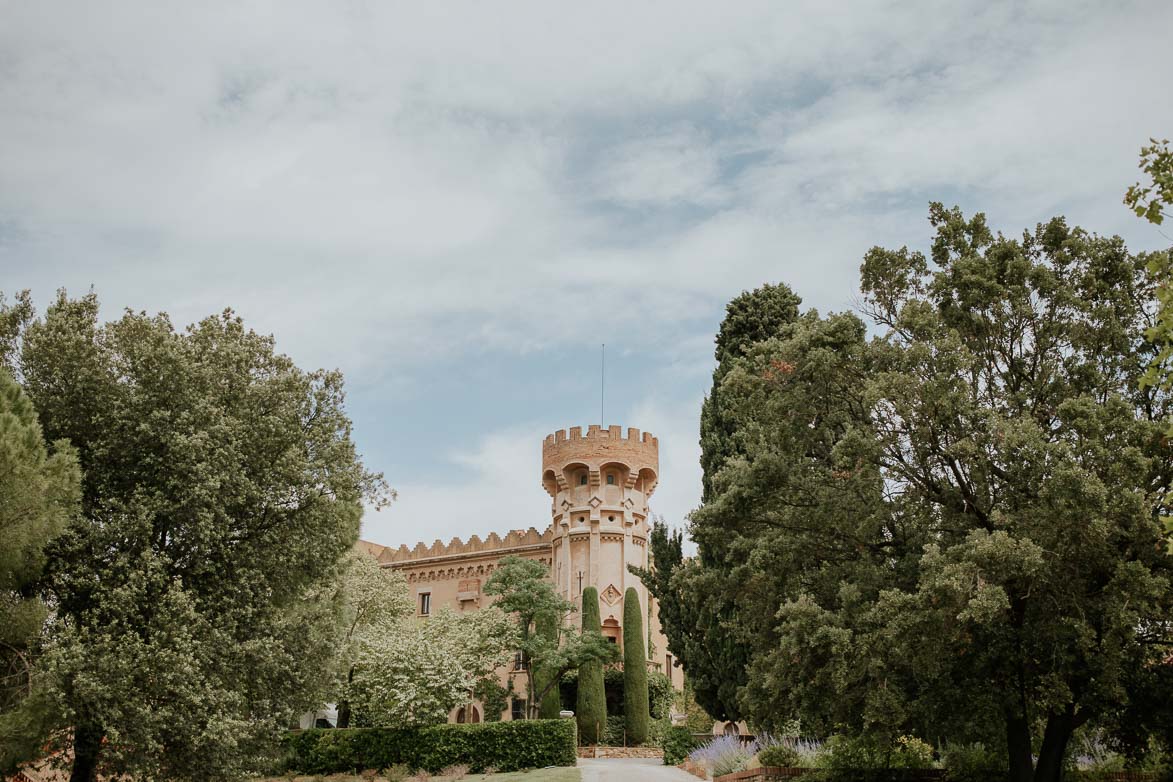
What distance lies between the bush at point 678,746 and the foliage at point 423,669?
6.39 m

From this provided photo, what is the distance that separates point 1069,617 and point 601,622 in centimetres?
2885

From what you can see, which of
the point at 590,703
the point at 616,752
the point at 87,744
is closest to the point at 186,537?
the point at 87,744

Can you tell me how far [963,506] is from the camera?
15062 mm

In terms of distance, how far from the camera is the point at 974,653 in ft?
46.0

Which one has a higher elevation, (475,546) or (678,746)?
(475,546)

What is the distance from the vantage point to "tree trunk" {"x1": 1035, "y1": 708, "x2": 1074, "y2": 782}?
47.3 ft

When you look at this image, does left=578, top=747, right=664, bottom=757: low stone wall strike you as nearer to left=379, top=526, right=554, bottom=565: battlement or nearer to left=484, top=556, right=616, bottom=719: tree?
left=484, top=556, right=616, bottom=719: tree

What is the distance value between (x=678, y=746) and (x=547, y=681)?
326 inches

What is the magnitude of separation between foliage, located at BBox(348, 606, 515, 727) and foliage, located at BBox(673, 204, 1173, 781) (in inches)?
563

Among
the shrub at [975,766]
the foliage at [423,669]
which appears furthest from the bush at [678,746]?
the shrub at [975,766]

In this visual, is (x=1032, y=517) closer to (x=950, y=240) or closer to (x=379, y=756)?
(x=950, y=240)

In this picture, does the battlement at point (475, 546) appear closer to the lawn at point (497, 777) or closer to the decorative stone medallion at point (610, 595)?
the decorative stone medallion at point (610, 595)

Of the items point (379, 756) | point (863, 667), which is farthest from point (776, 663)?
point (379, 756)

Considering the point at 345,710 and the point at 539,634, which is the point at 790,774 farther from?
the point at 345,710
